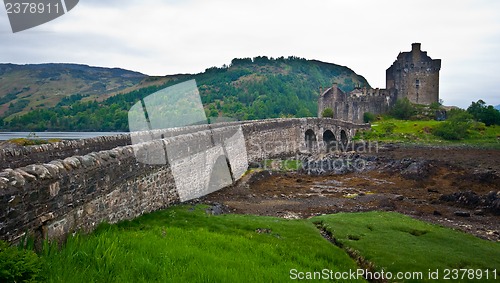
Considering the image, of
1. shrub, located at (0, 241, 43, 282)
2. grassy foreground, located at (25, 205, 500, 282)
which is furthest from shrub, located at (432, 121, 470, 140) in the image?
shrub, located at (0, 241, 43, 282)

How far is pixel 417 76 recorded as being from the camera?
80062mm

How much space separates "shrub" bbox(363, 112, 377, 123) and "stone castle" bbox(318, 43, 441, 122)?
4.89 feet

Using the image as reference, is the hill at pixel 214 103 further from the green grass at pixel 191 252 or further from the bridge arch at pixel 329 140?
the green grass at pixel 191 252

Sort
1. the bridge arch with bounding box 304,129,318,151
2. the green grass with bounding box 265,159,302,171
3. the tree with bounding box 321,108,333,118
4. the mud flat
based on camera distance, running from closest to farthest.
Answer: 1. the mud flat
2. the green grass with bounding box 265,159,302,171
3. the bridge arch with bounding box 304,129,318,151
4. the tree with bounding box 321,108,333,118

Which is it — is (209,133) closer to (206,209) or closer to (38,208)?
(206,209)

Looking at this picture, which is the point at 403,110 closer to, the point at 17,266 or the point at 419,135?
the point at 419,135

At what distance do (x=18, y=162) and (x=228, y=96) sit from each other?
128m

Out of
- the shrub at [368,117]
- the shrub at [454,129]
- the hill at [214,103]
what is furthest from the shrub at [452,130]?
the hill at [214,103]

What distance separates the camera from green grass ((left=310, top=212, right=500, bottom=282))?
11055 millimetres

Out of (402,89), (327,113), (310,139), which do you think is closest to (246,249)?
(310,139)

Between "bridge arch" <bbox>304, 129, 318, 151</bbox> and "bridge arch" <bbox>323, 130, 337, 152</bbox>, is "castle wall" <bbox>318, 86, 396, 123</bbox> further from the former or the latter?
"bridge arch" <bbox>304, 129, 318, 151</bbox>

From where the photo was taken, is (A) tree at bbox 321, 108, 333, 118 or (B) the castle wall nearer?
(B) the castle wall

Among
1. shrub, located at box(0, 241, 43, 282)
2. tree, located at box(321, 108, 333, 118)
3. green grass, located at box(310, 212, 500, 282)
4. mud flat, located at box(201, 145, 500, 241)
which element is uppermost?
tree, located at box(321, 108, 333, 118)

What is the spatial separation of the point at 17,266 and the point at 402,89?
273 ft
